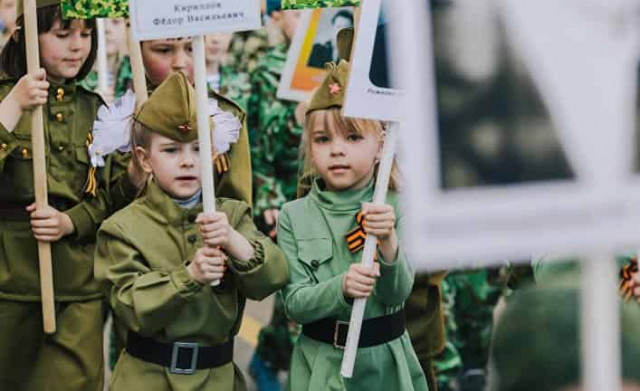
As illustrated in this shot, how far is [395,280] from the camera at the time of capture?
14.1ft

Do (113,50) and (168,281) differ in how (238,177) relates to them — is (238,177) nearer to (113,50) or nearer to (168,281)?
(168,281)

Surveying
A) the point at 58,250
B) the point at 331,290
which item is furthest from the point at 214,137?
the point at 58,250

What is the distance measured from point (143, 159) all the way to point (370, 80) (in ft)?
2.54

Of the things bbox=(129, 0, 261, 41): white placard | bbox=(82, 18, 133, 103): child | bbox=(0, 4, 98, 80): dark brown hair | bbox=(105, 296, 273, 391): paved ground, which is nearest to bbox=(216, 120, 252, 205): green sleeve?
bbox=(0, 4, 98, 80): dark brown hair

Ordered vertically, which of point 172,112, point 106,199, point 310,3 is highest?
point 310,3

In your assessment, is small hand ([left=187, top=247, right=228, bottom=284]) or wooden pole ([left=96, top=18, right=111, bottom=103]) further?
wooden pole ([left=96, top=18, right=111, bottom=103])

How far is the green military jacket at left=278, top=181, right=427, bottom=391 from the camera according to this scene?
14.2 ft

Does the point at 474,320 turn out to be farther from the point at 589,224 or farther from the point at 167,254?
the point at 589,224

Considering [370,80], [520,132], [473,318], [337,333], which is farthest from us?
[473,318]

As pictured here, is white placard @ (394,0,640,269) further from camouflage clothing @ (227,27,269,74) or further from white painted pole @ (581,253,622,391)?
camouflage clothing @ (227,27,269,74)

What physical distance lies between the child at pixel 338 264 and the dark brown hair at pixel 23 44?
97cm

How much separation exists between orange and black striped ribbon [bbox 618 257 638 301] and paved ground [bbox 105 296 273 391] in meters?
2.58

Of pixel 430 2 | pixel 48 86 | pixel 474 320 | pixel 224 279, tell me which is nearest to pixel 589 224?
pixel 430 2

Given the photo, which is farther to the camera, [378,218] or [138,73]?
[138,73]
